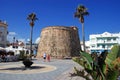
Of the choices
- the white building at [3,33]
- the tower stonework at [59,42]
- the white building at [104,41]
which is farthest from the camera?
the white building at [104,41]

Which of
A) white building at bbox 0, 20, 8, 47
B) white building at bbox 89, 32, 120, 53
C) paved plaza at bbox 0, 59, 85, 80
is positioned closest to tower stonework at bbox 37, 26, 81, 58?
white building at bbox 0, 20, 8, 47

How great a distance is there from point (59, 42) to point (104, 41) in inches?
885

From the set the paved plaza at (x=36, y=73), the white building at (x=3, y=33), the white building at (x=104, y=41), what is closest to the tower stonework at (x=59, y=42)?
the white building at (x=3, y=33)

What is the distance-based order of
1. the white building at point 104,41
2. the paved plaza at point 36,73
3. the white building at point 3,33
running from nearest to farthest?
the paved plaza at point 36,73, the white building at point 3,33, the white building at point 104,41

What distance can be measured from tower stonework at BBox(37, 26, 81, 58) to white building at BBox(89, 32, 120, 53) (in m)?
17.4

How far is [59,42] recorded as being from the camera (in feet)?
149

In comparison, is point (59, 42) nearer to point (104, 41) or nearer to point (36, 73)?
point (104, 41)

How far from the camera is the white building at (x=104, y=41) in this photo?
63.2m

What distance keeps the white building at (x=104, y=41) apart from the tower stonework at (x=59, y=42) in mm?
17419

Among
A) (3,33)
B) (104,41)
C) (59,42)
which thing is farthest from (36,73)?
(104,41)

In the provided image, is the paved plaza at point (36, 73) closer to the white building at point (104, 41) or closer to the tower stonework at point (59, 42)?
the tower stonework at point (59, 42)

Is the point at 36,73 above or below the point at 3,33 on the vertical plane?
below

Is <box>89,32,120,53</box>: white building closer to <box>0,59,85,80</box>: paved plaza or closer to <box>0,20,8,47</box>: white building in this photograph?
<box>0,20,8,47</box>: white building

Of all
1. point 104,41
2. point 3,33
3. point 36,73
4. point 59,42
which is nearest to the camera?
point 36,73
